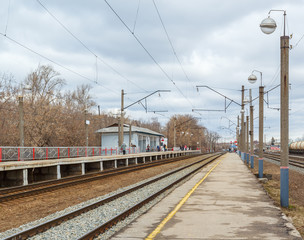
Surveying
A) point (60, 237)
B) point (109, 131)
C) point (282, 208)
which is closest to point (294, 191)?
point (282, 208)

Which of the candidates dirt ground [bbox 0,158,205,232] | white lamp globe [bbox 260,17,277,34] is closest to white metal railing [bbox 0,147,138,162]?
dirt ground [bbox 0,158,205,232]

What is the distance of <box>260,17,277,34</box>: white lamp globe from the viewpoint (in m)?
10.6

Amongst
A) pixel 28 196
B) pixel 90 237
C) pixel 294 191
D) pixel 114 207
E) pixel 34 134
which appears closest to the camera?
pixel 90 237

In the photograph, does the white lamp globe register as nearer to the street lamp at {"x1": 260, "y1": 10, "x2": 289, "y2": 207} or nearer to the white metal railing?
the street lamp at {"x1": 260, "y1": 10, "x2": 289, "y2": 207}

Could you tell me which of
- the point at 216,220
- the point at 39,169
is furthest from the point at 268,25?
the point at 39,169

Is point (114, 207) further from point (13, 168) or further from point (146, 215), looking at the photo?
point (13, 168)

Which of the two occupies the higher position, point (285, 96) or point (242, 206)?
point (285, 96)

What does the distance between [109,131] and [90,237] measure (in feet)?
199

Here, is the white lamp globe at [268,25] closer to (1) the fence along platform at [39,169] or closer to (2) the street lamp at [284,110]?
(2) the street lamp at [284,110]

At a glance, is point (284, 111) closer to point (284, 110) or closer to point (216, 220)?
point (284, 110)

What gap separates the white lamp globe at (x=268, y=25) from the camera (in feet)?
34.7

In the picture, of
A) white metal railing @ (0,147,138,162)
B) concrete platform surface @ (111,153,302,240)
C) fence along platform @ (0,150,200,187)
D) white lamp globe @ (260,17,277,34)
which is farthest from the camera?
white metal railing @ (0,147,138,162)

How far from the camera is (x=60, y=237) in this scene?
26.5ft

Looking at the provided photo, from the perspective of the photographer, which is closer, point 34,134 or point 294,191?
point 294,191
